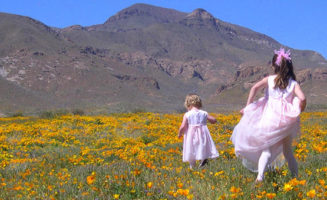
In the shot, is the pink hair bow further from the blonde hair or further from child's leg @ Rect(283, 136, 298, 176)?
the blonde hair

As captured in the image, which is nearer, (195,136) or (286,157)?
(286,157)

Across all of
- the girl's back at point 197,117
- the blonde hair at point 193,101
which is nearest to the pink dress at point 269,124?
the girl's back at point 197,117

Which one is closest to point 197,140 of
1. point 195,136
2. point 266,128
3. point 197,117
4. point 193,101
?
point 195,136

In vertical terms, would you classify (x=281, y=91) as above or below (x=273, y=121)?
above

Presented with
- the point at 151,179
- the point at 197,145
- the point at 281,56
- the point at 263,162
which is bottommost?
the point at 151,179

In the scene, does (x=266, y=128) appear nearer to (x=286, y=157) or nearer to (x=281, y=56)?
(x=286, y=157)

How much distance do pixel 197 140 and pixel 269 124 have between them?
2224mm

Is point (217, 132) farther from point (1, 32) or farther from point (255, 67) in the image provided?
point (1, 32)

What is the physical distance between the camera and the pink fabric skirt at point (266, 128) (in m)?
4.44

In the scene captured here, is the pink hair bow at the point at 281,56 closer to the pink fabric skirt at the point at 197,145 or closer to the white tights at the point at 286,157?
the white tights at the point at 286,157

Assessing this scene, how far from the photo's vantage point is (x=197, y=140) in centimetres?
657

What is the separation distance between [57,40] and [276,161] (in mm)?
119196

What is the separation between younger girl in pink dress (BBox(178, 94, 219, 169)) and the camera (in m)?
6.45

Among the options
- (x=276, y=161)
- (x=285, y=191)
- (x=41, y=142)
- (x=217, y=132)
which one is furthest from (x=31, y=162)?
(x=217, y=132)
